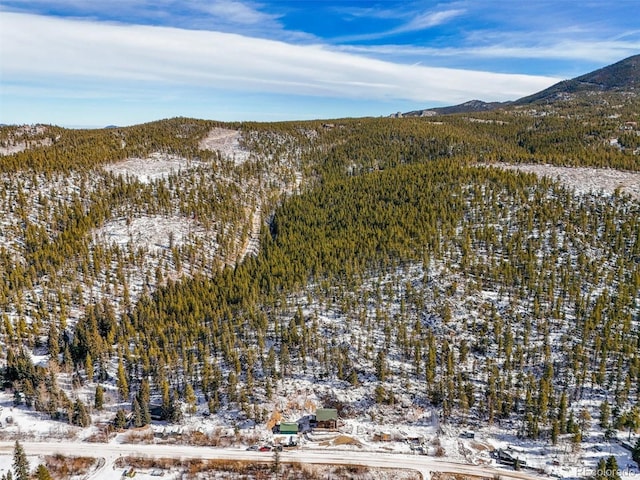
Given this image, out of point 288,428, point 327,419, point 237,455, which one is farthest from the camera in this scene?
A: point 327,419

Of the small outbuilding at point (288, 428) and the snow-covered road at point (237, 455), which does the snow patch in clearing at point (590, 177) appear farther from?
the small outbuilding at point (288, 428)

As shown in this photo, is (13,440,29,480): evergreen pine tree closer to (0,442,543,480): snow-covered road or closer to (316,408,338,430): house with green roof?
(0,442,543,480): snow-covered road

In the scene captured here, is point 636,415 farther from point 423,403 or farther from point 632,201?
point 632,201

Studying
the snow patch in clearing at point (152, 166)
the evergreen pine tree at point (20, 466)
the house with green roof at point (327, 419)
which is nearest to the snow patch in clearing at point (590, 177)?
the house with green roof at point (327, 419)

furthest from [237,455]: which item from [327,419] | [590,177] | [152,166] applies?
[590,177]

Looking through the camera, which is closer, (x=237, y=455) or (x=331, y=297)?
(x=237, y=455)

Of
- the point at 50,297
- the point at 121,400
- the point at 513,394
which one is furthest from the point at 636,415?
the point at 50,297

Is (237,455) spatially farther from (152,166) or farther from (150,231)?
(152,166)

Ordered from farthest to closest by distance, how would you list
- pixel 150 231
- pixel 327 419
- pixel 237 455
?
pixel 150 231, pixel 327 419, pixel 237 455
